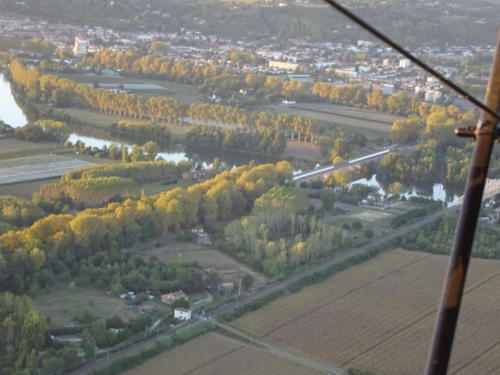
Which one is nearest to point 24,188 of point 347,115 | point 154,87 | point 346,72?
point 347,115

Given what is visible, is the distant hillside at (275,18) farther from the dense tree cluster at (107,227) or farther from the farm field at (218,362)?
the farm field at (218,362)

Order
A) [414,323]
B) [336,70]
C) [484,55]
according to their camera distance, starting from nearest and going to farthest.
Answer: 1. [414,323]
2. [336,70]
3. [484,55]

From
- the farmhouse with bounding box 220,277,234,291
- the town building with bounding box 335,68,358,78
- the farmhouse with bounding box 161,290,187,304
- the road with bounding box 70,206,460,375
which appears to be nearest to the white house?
the road with bounding box 70,206,460,375

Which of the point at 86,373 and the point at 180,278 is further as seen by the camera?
the point at 180,278

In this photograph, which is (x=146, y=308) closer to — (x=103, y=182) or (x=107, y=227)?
(x=107, y=227)

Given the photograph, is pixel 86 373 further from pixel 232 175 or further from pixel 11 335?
pixel 232 175

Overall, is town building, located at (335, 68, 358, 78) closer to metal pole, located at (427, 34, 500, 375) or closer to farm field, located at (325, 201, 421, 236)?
farm field, located at (325, 201, 421, 236)

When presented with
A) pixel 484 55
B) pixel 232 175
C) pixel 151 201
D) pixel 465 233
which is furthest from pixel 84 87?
pixel 465 233
